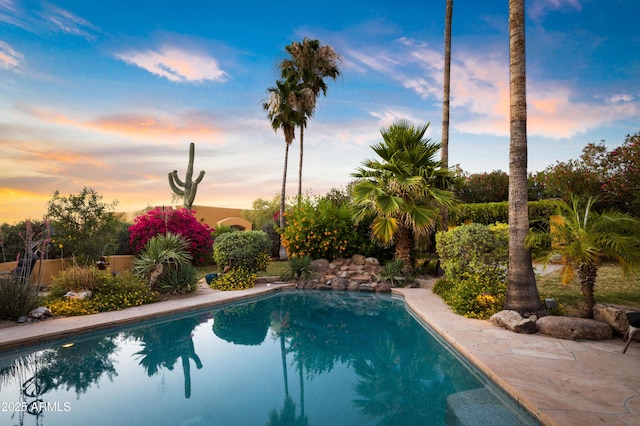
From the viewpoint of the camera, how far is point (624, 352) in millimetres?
4789

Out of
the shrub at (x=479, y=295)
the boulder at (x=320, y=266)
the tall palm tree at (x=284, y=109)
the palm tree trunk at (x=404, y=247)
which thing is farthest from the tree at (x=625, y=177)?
the tall palm tree at (x=284, y=109)

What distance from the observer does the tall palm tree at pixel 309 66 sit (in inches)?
765

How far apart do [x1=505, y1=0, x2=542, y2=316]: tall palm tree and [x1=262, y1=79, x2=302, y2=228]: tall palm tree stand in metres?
13.0

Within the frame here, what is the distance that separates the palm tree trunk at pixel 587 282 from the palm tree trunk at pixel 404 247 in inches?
223

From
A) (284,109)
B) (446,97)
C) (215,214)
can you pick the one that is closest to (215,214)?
(215,214)

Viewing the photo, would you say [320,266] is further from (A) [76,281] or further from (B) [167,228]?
(A) [76,281]

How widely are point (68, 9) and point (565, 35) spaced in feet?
46.0

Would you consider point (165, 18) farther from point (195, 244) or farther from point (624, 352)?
point (624, 352)

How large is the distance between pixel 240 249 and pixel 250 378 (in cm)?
709

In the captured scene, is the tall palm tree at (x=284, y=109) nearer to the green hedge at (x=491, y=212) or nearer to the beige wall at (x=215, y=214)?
the green hedge at (x=491, y=212)

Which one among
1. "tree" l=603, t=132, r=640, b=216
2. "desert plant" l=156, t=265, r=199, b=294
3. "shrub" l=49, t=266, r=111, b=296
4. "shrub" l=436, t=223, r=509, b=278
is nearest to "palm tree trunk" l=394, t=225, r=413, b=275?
"shrub" l=436, t=223, r=509, b=278

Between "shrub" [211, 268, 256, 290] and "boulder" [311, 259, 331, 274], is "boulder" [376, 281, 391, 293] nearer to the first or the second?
"boulder" [311, 259, 331, 274]

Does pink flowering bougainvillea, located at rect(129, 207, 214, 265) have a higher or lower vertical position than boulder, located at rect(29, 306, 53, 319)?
higher

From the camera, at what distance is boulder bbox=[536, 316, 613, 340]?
5.43 m
